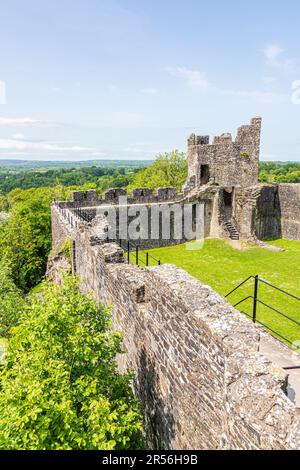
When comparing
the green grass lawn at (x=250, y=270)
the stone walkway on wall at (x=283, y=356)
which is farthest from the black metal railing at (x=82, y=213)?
the stone walkway on wall at (x=283, y=356)

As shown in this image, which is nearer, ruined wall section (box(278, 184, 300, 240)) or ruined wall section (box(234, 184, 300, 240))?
ruined wall section (box(234, 184, 300, 240))

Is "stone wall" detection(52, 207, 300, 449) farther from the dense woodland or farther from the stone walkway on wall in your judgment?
the stone walkway on wall

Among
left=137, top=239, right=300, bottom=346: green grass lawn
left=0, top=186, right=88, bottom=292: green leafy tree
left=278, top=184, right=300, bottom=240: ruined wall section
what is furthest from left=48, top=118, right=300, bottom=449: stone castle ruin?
left=0, top=186, right=88, bottom=292: green leafy tree

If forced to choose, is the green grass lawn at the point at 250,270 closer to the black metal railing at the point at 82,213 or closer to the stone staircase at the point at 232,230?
the stone staircase at the point at 232,230

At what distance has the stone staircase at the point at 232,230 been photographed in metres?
22.2

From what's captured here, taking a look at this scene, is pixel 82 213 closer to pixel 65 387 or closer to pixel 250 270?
pixel 250 270

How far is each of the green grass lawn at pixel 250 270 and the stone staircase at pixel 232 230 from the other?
0.84 m

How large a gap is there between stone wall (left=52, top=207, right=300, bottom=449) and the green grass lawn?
534 cm

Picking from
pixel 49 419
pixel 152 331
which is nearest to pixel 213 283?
pixel 152 331

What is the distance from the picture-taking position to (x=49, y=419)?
391 centimetres

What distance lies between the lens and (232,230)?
74.0 ft

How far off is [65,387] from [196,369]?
170 cm

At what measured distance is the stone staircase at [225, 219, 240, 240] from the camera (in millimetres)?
22153
